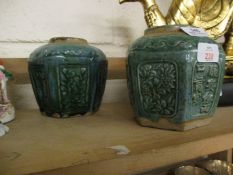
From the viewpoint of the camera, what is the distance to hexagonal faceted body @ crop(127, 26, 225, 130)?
16.5 inches

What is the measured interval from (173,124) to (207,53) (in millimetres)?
122

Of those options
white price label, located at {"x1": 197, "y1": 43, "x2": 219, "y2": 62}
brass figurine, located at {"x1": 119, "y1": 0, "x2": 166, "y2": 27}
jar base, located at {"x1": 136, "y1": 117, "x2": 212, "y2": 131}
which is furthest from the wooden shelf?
brass figurine, located at {"x1": 119, "y1": 0, "x2": 166, "y2": 27}

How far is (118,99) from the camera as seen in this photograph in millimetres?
832

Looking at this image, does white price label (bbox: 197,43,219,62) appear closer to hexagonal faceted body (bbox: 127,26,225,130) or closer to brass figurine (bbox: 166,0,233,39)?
hexagonal faceted body (bbox: 127,26,225,130)

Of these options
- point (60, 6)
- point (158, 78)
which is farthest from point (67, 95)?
point (60, 6)

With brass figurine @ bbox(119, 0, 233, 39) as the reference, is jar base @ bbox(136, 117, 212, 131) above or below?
below

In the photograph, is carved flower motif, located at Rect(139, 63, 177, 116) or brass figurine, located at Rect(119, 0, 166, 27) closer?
carved flower motif, located at Rect(139, 63, 177, 116)

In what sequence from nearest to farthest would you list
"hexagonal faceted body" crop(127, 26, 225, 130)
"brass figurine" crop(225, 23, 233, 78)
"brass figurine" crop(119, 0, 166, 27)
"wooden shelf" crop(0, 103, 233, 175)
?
"wooden shelf" crop(0, 103, 233, 175) → "hexagonal faceted body" crop(127, 26, 225, 130) → "brass figurine" crop(119, 0, 166, 27) → "brass figurine" crop(225, 23, 233, 78)

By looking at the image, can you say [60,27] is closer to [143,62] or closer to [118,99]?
[118,99]

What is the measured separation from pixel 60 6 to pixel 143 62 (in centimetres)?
38

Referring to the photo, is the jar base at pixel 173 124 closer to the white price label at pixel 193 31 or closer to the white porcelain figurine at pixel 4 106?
the white price label at pixel 193 31

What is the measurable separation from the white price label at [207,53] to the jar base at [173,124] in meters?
0.10

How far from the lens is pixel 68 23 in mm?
744

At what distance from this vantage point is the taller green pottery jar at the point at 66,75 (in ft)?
1.67
